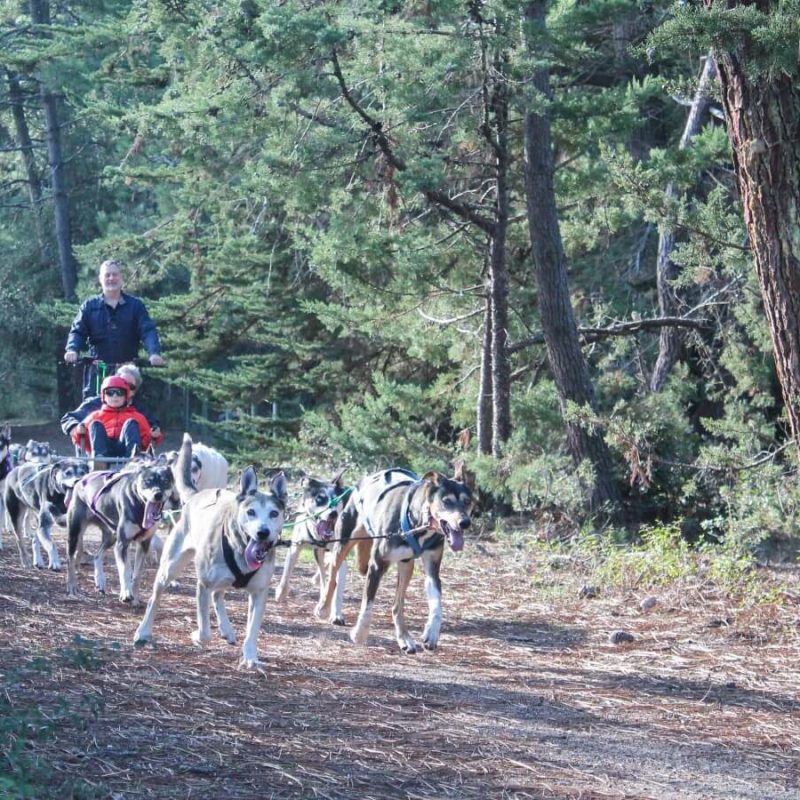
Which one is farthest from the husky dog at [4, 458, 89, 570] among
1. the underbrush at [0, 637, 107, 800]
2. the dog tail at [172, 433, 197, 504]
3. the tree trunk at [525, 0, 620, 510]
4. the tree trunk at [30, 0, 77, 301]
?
the tree trunk at [30, 0, 77, 301]

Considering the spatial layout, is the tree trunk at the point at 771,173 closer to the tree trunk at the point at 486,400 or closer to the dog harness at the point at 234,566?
the dog harness at the point at 234,566

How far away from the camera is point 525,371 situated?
643 inches

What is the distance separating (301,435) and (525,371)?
532cm

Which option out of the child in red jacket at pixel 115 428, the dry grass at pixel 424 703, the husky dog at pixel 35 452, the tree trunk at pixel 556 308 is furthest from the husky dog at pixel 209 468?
the tree trunk at pixel 556 308

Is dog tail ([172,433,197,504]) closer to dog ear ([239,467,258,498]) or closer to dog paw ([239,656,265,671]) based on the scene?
dog ear ([239,467,258,498])

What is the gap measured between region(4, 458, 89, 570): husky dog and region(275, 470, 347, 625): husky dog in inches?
81.1

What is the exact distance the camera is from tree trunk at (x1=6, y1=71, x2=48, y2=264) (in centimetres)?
3428

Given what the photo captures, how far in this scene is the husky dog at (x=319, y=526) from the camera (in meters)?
10.2

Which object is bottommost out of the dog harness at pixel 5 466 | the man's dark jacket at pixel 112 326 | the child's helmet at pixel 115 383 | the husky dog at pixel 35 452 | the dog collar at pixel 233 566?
the dog collar at pixel 233 566

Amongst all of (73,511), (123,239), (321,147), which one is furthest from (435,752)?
(123,239)

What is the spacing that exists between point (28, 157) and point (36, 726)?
3161 centimetres

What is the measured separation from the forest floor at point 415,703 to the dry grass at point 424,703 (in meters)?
0.02

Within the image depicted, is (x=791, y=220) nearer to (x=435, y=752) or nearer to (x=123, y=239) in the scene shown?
(x=435, y=752)

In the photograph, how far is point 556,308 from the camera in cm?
1414
